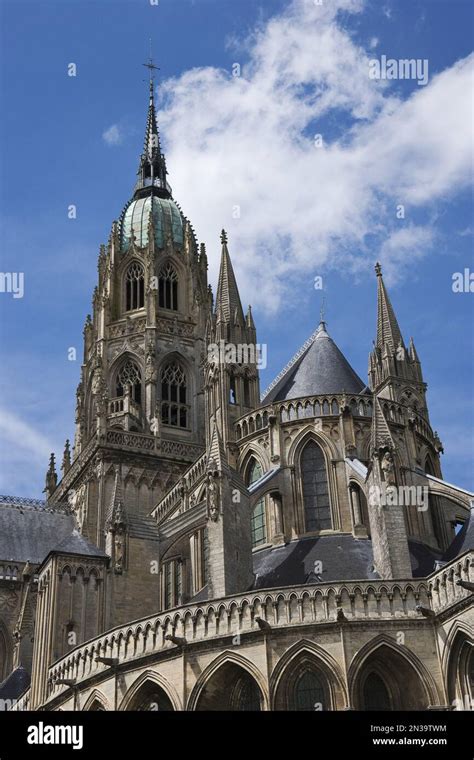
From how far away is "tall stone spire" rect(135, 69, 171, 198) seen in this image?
5991cm

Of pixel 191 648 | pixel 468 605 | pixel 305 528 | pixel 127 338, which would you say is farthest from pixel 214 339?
pixel 468 605

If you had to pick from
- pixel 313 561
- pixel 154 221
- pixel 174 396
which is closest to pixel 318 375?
pixel 313 561

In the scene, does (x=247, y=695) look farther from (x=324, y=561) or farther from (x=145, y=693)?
(x=324, y=561)

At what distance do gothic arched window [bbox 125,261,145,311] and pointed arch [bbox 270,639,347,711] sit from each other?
32.1 metres

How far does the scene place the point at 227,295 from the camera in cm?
4122

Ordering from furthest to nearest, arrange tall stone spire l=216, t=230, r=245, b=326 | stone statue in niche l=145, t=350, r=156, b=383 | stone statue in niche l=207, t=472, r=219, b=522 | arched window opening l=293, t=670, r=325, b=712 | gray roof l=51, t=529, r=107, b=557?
1. stone statue in niche l=145, t=350, r=156, b=383
2. tall stone spire l=216, t=230, r=245, b=326
3. gray roof l=51, t=529, r=107, b=557
4. stone statue in niche l=207, t=472, r=219, b=522
5. arched window opening l=293, t=670, r=325, b=712

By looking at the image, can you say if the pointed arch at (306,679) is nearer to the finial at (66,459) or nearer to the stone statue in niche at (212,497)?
the stone statue in niche at (212,497)

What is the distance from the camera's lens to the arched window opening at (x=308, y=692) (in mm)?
24062

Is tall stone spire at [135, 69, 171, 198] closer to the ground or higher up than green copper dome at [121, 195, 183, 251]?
higher up

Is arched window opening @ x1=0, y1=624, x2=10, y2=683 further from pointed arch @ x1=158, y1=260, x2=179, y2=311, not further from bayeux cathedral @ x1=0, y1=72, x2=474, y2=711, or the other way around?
pointed arch @ x1=158, y1=260, x2=179, y2=311

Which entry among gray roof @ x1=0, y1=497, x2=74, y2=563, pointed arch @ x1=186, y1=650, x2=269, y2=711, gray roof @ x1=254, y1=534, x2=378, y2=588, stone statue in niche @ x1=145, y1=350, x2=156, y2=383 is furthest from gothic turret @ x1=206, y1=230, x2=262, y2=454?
gray roof @ x1=0, y1=497, x2=74, y2=563

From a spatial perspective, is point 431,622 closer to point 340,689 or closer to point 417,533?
point 340,689

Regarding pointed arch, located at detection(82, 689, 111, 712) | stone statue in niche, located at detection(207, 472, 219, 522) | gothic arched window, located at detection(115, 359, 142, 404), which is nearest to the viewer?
pointed arch, located at detection(82, 689, 111, 712)
